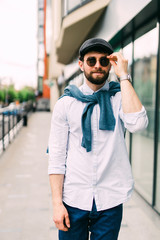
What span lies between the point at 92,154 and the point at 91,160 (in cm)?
4

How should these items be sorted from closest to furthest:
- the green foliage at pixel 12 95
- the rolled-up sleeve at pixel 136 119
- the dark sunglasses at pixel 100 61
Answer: the rolled-up sleeve at pixel 136 119
the dark sunglasses at pixel 100 61
the green foliage at pixel 12 95

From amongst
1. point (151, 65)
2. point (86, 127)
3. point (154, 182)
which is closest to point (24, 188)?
point (154, 182)

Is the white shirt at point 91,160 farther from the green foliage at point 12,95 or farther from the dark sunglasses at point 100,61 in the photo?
the green foliage at point 12,95

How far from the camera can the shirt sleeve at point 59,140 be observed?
170cm

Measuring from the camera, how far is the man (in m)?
1.64

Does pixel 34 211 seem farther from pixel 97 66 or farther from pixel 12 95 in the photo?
pixel 12 95

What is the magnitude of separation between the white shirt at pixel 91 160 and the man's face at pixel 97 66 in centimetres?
16

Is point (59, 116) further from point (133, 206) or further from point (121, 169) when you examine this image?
point (133, 206)

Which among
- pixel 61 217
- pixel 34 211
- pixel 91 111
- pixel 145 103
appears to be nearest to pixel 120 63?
pixel 91 111

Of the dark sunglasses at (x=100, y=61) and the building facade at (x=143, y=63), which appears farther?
the building facade at (x=143, y=63)

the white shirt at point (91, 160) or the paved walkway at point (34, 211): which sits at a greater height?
the white shirt at point (91, 160)

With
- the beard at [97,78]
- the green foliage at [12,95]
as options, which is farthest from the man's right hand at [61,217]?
the green foliage at [12,95]

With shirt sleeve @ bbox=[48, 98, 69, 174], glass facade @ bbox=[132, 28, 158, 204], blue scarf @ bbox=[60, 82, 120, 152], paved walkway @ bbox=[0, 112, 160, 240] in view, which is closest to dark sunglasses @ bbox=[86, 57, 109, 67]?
blue scarf @ bbox=[60, 82, 120, 152]

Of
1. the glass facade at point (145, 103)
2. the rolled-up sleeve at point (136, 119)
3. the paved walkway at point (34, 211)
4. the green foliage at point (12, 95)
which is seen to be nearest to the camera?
the rolled-up sleeve at point (136, 119)
